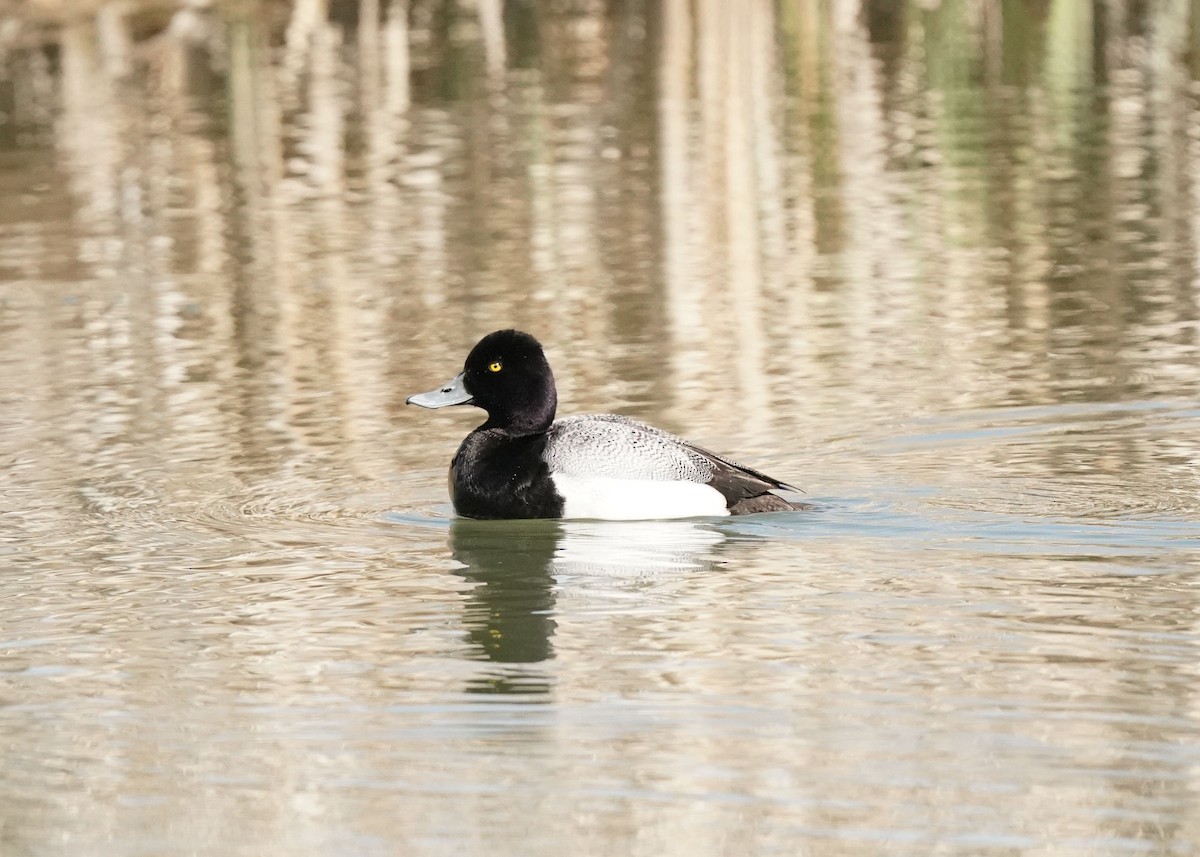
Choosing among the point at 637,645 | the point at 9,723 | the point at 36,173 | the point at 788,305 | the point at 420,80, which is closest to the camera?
the point at 9,723

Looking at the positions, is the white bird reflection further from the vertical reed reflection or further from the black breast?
the vertical reed reflection

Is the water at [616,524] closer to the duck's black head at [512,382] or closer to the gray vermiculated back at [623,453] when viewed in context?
the gray vermiculated back at [623,453]

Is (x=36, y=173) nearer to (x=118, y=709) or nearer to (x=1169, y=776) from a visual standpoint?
(x=118, y=709)

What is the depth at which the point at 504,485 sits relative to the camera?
958 cm

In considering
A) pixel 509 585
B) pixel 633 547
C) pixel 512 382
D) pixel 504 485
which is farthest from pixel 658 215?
pixel 509 585

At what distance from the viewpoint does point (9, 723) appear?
6891mm

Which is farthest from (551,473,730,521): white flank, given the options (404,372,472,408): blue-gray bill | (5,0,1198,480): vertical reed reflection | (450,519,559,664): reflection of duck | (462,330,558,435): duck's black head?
(5,0,1198,480): vertical reed reflection

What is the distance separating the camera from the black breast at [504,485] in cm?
956

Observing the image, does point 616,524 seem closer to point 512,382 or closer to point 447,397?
point 512,382

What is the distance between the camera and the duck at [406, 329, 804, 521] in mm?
9438

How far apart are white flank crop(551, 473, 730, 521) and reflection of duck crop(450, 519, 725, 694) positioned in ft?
0.15

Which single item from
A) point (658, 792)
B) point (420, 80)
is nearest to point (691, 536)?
point (658, 792)

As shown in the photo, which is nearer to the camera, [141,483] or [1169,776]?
[1169,776]

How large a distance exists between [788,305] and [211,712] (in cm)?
811
